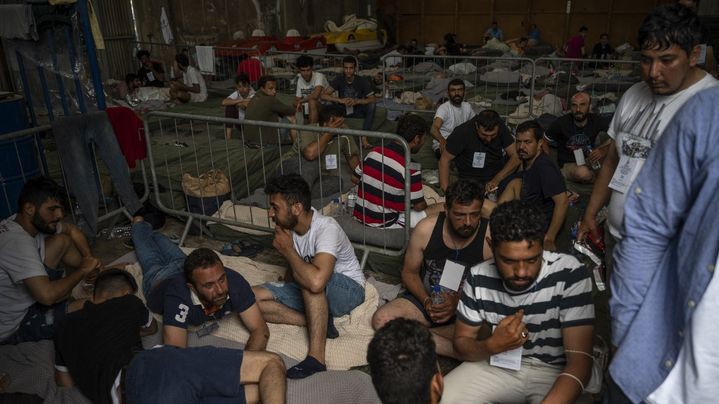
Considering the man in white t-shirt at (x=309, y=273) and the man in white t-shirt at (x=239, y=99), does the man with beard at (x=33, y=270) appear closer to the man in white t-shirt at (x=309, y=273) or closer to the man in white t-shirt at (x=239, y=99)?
the man in white t-shirt at (x=309, y=273)

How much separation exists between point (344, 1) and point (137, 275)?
18.5 m

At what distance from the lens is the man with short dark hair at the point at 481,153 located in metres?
5.41

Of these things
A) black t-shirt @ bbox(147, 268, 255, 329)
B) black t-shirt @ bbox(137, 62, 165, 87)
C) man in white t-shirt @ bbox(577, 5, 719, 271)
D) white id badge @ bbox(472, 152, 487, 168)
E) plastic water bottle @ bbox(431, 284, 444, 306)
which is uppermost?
man in white t-shirt @ bbox(577, 5, 719, 271)

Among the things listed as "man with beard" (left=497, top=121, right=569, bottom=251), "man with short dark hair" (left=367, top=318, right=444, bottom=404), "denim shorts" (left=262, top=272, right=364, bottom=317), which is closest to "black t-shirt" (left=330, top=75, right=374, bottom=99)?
"man with beard" (left=497, top=121, right=569, bottom=251)

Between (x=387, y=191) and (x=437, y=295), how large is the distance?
113 cm

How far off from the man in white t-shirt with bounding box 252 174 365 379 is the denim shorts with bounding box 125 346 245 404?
701 mm

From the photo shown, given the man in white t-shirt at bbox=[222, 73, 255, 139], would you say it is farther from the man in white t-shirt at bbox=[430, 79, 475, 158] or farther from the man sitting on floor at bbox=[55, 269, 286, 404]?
the man sitting on floor at bbox=[55, 269, 286, 404]

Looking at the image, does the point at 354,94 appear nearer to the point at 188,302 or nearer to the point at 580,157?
the point at 580,157

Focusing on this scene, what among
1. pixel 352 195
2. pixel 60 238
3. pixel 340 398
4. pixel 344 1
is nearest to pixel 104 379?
pixel 340 398

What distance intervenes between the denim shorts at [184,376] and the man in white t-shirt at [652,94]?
2.02m

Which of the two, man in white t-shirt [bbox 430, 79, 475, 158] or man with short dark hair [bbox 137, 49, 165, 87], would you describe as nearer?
man in white t-shirt [bbox 430, 79, 475, 158]

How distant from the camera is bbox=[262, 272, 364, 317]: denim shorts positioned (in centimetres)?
383

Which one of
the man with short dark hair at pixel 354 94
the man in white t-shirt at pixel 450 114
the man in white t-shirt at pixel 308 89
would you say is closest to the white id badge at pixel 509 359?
the man in white t-shirt at pixel 450 114

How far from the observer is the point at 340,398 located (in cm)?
324
